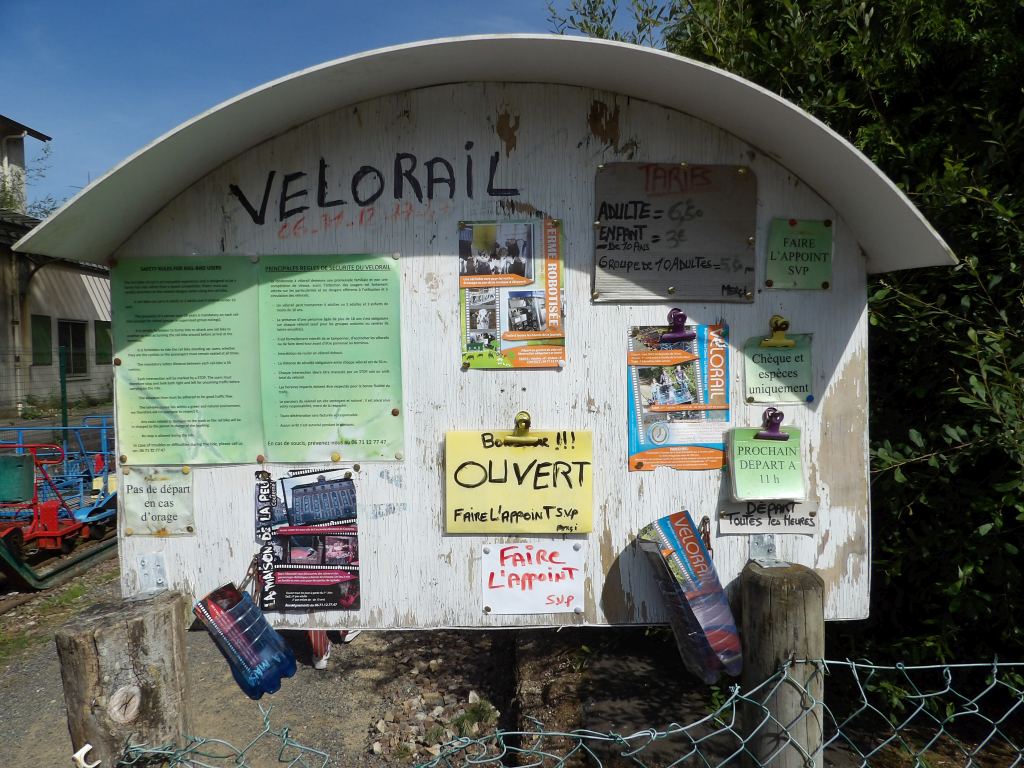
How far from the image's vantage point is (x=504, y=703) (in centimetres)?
449

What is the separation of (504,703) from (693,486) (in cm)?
323

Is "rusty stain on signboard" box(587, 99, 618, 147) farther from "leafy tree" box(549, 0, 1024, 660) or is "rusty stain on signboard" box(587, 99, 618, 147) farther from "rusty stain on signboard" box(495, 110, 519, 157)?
"leafy tree" box(549, 0, 1024, 660)

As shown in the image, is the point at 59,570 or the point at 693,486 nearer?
the point at 693,486

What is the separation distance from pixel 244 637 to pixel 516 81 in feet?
5.29

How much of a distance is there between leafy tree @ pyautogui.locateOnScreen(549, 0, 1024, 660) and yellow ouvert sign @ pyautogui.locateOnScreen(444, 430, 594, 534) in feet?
4.71

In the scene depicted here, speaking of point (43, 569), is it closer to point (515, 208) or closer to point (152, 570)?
point (152, 570)

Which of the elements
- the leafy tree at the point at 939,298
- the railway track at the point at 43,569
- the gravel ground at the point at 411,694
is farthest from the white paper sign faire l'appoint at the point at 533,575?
the railway track at the point at 43,569

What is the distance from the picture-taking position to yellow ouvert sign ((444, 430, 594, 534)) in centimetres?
183

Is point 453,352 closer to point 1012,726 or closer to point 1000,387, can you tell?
point 1000,387

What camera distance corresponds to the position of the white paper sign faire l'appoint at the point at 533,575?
1862 millimetres

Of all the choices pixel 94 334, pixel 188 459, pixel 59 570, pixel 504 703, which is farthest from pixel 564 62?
pixel 94 334

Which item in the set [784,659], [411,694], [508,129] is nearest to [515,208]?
[508,129]

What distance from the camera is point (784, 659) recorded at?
1721mm

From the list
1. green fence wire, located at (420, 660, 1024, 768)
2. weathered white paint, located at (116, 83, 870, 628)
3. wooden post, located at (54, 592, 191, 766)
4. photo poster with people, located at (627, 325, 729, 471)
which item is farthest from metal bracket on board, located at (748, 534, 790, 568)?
wooden post, located at (54, 592, 191, 766)
